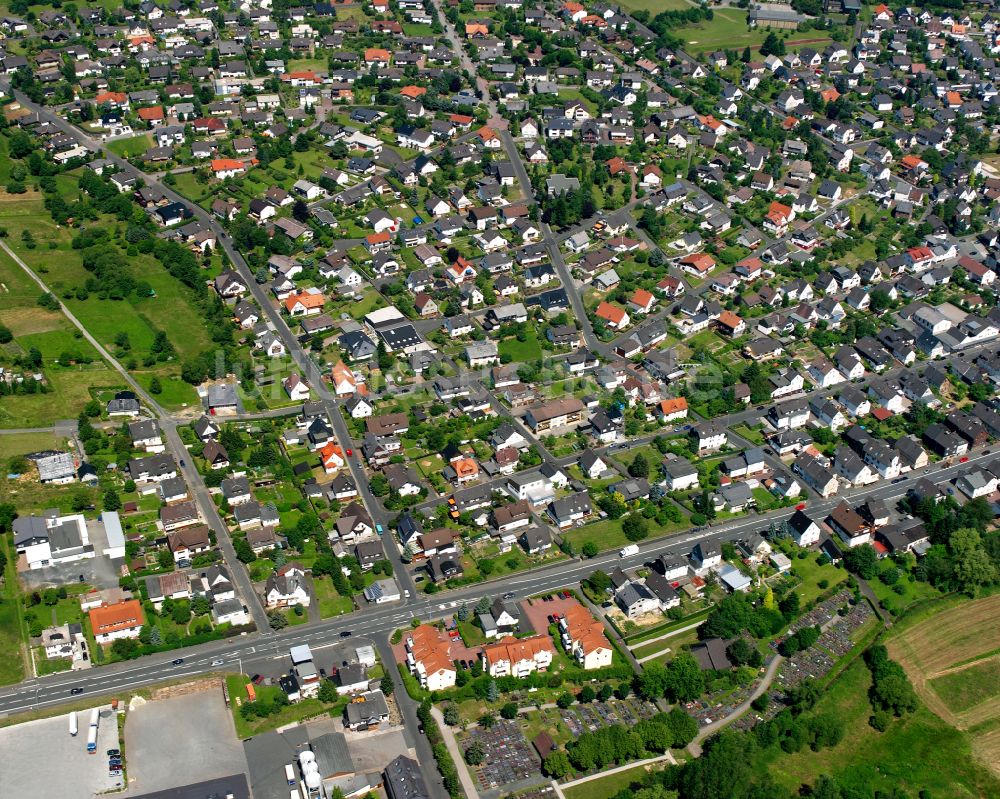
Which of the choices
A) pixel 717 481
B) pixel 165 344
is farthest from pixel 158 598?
A: pixel 717 481

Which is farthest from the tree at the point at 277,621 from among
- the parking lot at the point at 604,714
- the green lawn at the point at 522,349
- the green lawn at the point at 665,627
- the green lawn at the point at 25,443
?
the green lawn at the point at 522,349

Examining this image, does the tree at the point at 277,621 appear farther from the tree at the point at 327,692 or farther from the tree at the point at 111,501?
the tree at the point at 111,501

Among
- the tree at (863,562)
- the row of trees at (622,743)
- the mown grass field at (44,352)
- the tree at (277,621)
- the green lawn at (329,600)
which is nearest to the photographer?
the row of trees at (622,743)

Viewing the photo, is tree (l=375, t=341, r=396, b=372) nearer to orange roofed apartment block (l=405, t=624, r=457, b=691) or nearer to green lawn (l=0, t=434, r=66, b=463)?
green lawn (l=0, t=434, r=66, b=463)

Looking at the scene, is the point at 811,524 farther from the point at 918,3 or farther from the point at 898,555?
the point at 918,3

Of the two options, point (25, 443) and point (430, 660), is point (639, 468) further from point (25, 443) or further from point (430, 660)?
point (25, 443)

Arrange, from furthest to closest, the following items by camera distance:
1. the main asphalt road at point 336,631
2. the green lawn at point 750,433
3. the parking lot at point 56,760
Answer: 1. the green lawn at point 750,433
2. the main asphalt road at point 336,631
3. the parking lot at point 56,760

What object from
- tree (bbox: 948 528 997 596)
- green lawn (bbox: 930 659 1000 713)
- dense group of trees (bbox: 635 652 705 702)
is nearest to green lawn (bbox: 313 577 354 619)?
dense group of trees (bbox: 635 652 705 702)
